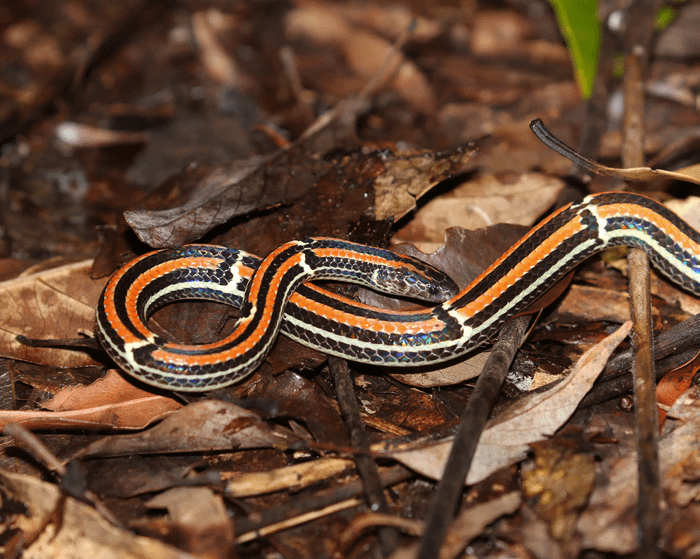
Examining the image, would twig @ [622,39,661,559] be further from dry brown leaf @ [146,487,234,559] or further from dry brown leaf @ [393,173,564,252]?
dry brown leaf @ [146,487,234,559]

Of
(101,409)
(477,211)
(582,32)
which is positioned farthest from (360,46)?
(101,409)

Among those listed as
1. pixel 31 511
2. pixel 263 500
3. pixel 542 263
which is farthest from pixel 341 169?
pixel 31 511

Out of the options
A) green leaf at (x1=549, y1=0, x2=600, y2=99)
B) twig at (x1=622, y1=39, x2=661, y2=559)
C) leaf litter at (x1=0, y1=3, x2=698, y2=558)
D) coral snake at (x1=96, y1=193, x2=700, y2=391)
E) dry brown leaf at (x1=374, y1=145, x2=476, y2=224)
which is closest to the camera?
twig at (x1=622, y1=39, x2=661, y2=559)

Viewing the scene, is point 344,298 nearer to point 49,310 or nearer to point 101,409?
point 101,409

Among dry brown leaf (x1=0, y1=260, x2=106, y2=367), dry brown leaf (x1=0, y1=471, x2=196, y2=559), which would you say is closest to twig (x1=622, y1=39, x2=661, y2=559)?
dry brown leaf (x1=0, y1=471, x2=196, y2=559)

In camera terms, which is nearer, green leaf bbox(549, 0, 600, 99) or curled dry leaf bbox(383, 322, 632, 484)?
curled dry leaf bbox(383, 322, 632, 484)

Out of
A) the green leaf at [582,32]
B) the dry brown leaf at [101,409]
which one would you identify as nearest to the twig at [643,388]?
the green leaf at [582,32]

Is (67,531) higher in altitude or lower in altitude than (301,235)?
lower
